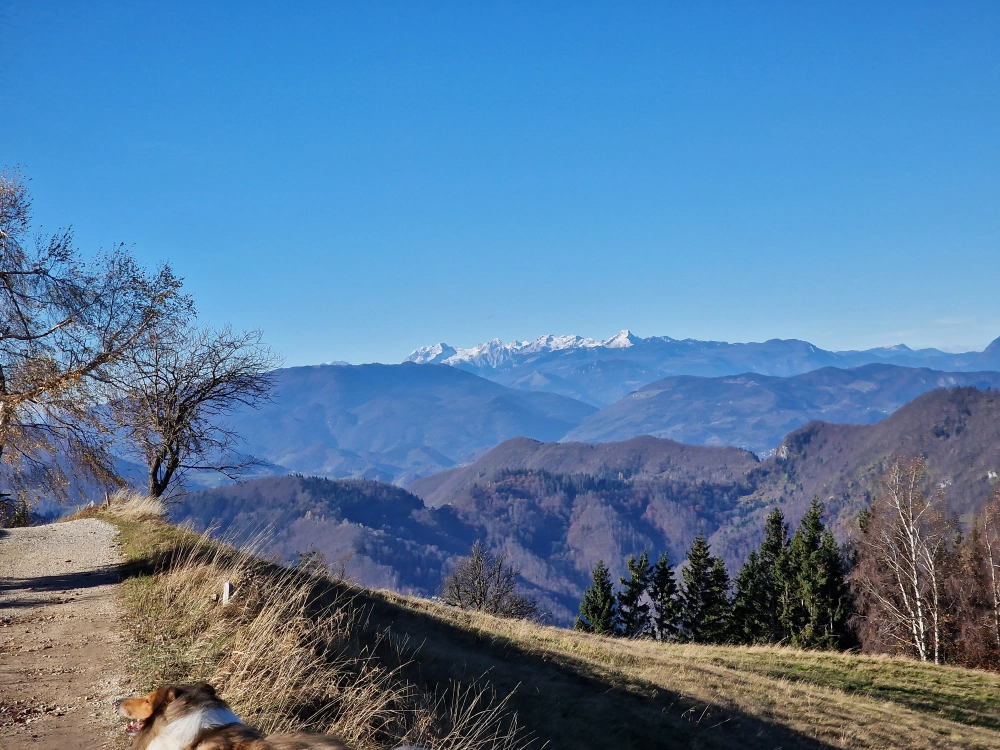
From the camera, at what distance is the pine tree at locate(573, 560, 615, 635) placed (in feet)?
212

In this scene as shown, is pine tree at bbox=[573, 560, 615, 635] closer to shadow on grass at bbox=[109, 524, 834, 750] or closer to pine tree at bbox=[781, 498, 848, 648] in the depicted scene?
pine tree at bbox=[781, 498, 848, 648]

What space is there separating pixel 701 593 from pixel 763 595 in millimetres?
5394

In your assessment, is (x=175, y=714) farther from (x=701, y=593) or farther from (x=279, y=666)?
(x=701, y=593)

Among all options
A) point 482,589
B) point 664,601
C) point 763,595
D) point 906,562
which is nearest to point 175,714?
point 906,562

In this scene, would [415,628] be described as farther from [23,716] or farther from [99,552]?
[23,716]

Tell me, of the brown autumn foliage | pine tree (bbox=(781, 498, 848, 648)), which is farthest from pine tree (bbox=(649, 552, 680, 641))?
the brown autumn foliage

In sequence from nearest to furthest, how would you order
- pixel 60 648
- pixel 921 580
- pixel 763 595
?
pixel 60 648 < pixel 921 580 < pixel 763 595

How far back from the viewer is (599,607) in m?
65.9

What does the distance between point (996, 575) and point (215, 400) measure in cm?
4454

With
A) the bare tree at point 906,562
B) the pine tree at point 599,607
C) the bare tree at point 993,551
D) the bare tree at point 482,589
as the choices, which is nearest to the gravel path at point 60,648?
the bare tree at point 906,562

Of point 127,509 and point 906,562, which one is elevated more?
point 127,509

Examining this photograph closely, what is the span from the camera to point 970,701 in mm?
22219

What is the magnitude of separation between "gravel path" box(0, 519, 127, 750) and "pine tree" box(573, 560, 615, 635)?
54.6 metres

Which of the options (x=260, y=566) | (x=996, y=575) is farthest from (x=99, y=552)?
(x=996, y=575)
